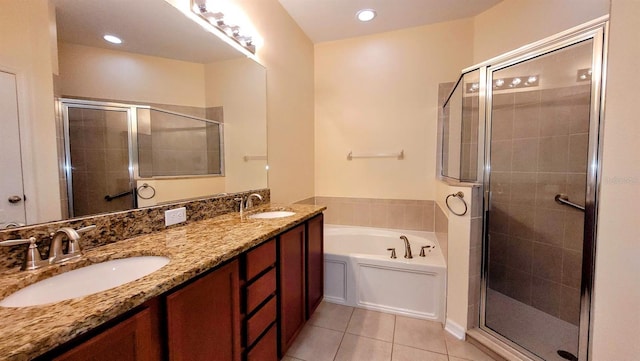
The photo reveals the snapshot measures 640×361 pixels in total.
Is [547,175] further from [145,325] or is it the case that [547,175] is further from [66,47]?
[66,47]

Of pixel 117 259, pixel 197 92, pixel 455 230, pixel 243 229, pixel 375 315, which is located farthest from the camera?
pixel 375 315

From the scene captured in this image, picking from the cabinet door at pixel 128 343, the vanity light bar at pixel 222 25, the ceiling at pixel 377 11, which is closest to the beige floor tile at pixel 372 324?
the cabinet door at pixel 128 343

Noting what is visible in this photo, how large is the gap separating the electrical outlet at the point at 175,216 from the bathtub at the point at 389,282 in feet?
4.11

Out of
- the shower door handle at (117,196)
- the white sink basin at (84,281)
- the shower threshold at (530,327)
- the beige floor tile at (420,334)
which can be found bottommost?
the beige floor tile at (420,334)

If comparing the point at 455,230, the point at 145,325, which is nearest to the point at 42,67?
the point at 145,325

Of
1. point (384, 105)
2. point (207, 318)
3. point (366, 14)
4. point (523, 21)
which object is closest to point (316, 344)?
point (207, 318)

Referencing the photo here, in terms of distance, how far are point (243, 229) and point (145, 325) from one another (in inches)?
25.1

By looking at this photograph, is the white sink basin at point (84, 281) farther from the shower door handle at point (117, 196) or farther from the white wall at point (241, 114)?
the white wall at point (241, 114)

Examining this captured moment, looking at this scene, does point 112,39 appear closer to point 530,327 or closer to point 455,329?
point 455,329

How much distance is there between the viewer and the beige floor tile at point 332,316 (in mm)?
1939

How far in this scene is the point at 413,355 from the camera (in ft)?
5.34

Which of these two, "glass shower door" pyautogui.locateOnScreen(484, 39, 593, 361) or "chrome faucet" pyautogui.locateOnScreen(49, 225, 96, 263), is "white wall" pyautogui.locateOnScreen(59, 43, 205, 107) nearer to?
"chrome faucet" pyautogui.locateOnScreen(49, 225, 96, 263)

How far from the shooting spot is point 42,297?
2.40 ft

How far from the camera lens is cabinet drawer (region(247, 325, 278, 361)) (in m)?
1.17
